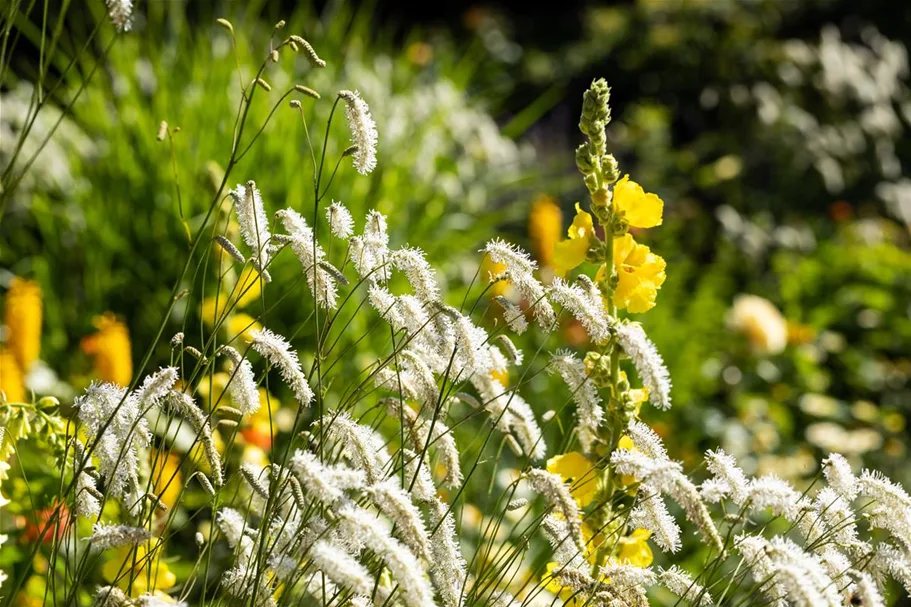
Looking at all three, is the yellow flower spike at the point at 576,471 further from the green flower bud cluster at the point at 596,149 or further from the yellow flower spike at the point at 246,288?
the yellow flower spike at the point at 246,288

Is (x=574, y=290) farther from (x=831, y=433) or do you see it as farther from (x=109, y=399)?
(x=831, y=433)

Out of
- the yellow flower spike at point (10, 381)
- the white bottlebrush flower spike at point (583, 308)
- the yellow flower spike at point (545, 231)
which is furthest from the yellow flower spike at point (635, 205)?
the yellow flower spike at point (545, 231)

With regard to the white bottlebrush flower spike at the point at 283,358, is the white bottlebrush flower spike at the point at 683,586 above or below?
below

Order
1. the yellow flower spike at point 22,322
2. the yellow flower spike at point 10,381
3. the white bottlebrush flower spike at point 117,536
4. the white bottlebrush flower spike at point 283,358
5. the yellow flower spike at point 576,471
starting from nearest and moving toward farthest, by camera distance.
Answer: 1. the white bottlebrush flower spike at point 117,536
2. the white bottlebrush flower spike at point 283,358
3. the yellow flower spike at point 576,471
4. the yellow flower spike at point 10,381
5. the yellow flower spike at point 22,322

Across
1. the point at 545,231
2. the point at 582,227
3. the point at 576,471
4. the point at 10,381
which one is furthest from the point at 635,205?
the point at 545,231

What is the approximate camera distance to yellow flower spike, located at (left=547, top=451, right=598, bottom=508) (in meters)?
1.65

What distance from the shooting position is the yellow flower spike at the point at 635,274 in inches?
62.9

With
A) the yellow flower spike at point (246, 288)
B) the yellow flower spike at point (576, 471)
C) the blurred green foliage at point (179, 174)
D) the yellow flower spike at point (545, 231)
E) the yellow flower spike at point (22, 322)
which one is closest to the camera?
the yellow flower spike at point (246, 288)

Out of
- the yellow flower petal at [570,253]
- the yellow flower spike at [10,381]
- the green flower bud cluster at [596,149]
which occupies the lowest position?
the yellow flower petal at [570,253]

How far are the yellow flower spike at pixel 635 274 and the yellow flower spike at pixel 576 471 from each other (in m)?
0.24

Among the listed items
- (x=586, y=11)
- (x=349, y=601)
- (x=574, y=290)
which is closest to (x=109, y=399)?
(x=349, y=601)

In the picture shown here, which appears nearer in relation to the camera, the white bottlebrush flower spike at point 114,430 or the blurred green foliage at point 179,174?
the white bottlebrush flower spike at point 114,430

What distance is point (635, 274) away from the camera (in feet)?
5.31

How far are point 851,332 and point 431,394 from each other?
3892 millimetres
